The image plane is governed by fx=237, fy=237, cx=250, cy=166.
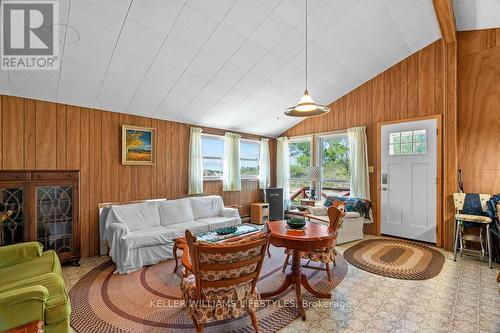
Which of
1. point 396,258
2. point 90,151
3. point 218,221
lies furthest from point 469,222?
point 90,151

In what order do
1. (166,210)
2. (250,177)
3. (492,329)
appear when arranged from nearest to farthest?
(492,329), (166,210), (250,177)

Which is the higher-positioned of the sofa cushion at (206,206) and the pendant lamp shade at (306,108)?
the pendant lamp shade at (306,108)

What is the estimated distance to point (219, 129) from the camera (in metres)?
5.41

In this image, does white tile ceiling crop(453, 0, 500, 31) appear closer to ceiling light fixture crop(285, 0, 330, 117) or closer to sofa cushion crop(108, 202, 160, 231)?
ceiling light fixture crop(285, 0, 330, 117)

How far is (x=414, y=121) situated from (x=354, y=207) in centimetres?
189

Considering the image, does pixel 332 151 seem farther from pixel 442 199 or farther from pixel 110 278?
pixel 110 278

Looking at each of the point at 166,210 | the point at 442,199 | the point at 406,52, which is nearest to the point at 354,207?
the point at 442,199

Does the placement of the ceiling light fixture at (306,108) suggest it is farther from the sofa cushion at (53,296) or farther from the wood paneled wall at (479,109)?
the wood paneled wall at (479,109)

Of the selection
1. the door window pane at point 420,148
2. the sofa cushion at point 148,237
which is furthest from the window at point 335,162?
the sofa cushion at point 148,237

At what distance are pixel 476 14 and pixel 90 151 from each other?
6054mm

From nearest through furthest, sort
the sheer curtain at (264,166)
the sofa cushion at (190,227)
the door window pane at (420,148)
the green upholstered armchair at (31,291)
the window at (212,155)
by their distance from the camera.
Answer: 1. the green upholstered armchair at (31,291)
2. the sofa cushion at (190,227)
3. the door window pane at (420,148)
4. the window at (212,155)
5. the sheer curtain at (264,166)

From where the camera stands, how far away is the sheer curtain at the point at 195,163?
474cm

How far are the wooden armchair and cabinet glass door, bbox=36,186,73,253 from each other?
7.79 feet

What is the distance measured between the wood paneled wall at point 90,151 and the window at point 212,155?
1.69ft
